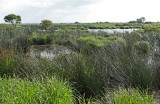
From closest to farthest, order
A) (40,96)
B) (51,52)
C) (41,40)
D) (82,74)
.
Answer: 1. (40,96)
2. (82,74)
3. (51,52)
4. (41,40)

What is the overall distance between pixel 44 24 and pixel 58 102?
19.4 metres

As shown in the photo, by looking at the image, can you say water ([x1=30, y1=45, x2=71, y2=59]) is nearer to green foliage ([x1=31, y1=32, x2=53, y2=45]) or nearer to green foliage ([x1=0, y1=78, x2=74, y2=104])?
green foliage ([x1=0, y1=78, x2=74, y2=104])

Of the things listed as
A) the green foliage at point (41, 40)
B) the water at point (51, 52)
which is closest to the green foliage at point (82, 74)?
the water at point (51, 52)

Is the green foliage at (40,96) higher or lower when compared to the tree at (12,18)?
lower

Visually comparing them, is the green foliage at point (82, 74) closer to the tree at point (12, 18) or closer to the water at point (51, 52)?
the water at point (51, 52)

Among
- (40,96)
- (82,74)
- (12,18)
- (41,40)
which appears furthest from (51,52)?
(12,18)

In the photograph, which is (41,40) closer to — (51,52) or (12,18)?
(51,52)

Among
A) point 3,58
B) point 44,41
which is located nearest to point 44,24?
point 44,41

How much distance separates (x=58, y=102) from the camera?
229 centimetres

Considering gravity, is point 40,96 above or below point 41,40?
below

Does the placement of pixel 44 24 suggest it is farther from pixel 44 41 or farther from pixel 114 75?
pixel 114 75

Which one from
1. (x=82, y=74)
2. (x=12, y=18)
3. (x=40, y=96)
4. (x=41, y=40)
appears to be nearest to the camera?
(x=40, y=96)

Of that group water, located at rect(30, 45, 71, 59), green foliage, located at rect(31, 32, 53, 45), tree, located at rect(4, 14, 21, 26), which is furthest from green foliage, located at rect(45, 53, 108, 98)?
tree, located at rect(4, 14, 21, 26)

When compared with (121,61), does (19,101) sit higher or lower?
lower
